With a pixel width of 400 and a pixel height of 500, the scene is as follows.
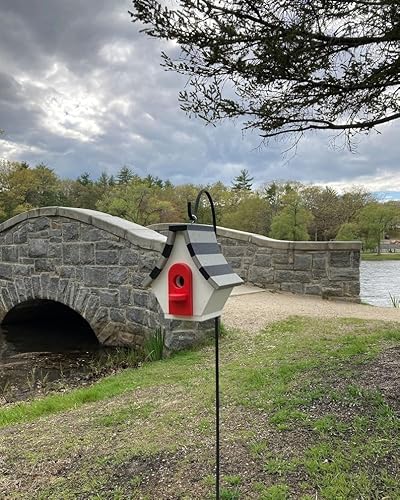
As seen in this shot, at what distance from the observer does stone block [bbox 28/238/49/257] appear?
682 centimetres

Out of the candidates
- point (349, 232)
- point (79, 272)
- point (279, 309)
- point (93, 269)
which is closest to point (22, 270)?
point (79, 272)

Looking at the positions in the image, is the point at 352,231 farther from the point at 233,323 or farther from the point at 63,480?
the point at 63,480

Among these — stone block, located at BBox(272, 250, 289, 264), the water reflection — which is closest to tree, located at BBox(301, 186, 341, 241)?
stone block, located at BBox(272, 250, 289, 264)

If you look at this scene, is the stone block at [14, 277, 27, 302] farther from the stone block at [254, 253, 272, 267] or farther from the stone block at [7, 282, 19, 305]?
the stone block at [254, 253, 272, 267]

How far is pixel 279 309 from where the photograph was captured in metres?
6.51

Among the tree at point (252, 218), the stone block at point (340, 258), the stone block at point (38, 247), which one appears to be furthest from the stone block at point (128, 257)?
the tree at point (252, 218)

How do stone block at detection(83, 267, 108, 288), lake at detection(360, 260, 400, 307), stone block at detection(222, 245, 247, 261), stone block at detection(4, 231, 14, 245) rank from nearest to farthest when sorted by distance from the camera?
1. stone block at detection(83, 267, 108, 288)
2. stone block at detection(4, 231, 14, 245)
3. stone block at detection(222, 245, 247, 261)
4. lake at detection(360, 260, 400, 307)

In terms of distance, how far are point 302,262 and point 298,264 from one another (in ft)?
0.33

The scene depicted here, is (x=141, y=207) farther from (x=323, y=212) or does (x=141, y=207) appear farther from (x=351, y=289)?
(x=351, y=289)

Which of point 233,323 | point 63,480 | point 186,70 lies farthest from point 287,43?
point 233,323

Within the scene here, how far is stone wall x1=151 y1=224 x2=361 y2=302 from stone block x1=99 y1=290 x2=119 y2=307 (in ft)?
10.4

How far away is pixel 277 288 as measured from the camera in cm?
816

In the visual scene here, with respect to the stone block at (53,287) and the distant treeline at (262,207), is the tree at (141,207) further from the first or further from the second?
the stone block at (53,287)

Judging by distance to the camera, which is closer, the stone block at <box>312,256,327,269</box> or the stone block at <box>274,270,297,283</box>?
the stone block at <box>312,256,327,269</box>
